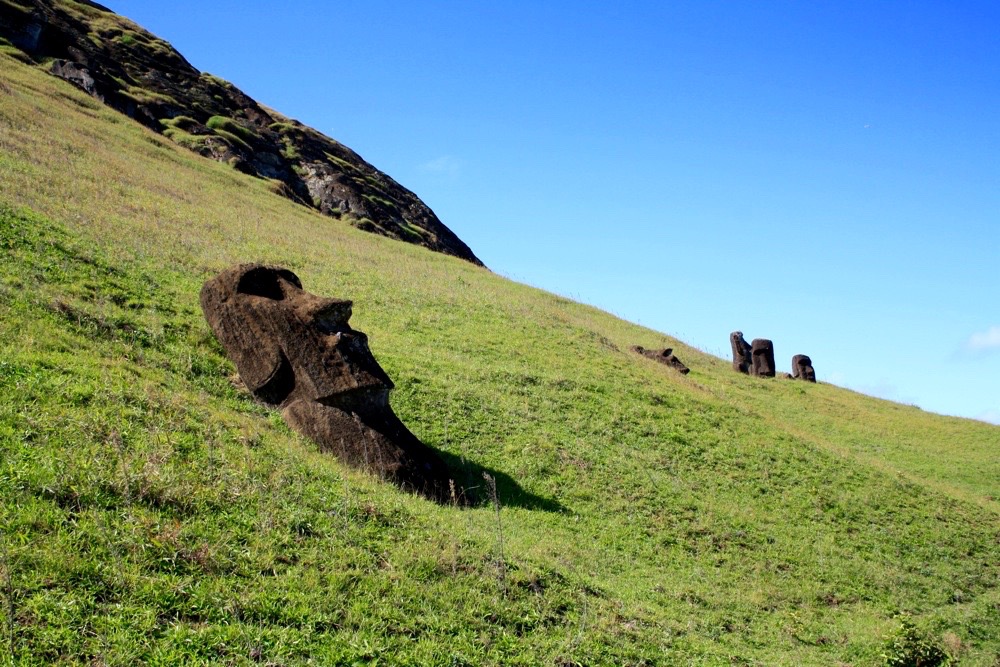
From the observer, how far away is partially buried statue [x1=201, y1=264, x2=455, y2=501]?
545 inches

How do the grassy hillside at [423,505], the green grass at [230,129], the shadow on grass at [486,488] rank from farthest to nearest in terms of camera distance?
→ the green grass at [230,129], the shadow on grass at [486,488], the grassy hillside at [423,505]

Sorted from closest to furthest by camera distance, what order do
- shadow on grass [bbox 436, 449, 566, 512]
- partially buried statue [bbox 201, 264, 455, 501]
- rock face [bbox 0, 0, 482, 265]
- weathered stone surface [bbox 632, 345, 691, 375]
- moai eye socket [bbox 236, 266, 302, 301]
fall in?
partially buried statue [bbox 201, 264, 455, 501]
shadow on grass [bbox 436, 449, 566, 512]
moai eye socket [bbox 236, 266, 302, 301]
weathered stone surface [bbox 632, 345, 691, 375]
rock face [bbox 0, 0, 482, 265]

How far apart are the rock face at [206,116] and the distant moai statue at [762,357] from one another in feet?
128

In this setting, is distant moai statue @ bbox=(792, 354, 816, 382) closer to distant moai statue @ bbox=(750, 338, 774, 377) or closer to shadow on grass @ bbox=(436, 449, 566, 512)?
distant moai statue @ bbox=(750, 338, 774, 377)

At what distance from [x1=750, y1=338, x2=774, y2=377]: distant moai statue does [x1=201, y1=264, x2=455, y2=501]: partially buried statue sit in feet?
111

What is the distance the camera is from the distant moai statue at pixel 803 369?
46.8m

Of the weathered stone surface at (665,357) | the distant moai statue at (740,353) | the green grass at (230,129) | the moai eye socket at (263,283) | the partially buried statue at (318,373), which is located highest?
the green grass at (230,129)

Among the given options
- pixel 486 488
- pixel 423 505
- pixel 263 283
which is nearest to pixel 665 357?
pixel 486 488

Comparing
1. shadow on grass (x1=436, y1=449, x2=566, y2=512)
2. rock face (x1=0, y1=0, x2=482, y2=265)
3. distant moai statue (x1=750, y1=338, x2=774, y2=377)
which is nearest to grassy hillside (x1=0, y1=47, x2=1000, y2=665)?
shadow on grass (x1=436, y1=449, x2=566, y2=512)

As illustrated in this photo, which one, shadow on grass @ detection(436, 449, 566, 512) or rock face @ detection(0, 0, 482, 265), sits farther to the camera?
rock face @ detection(0, 0, 482, 265)

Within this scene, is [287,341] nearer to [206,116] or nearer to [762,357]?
[762,357]

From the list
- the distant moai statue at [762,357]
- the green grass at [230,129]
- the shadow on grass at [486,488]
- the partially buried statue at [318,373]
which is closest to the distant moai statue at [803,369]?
the distant moai statue at [762,357]

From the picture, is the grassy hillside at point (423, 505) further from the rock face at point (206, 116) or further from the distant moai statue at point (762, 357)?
the rock face at point (206, 116)

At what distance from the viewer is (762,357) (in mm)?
44906
